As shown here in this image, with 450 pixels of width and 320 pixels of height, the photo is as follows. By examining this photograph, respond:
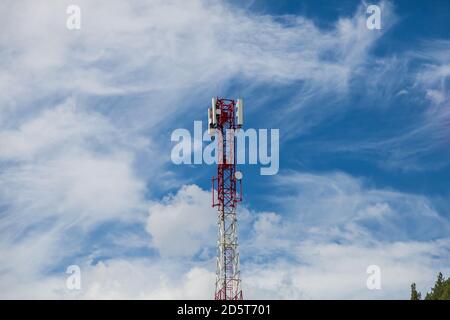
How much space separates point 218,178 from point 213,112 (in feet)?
22.1
